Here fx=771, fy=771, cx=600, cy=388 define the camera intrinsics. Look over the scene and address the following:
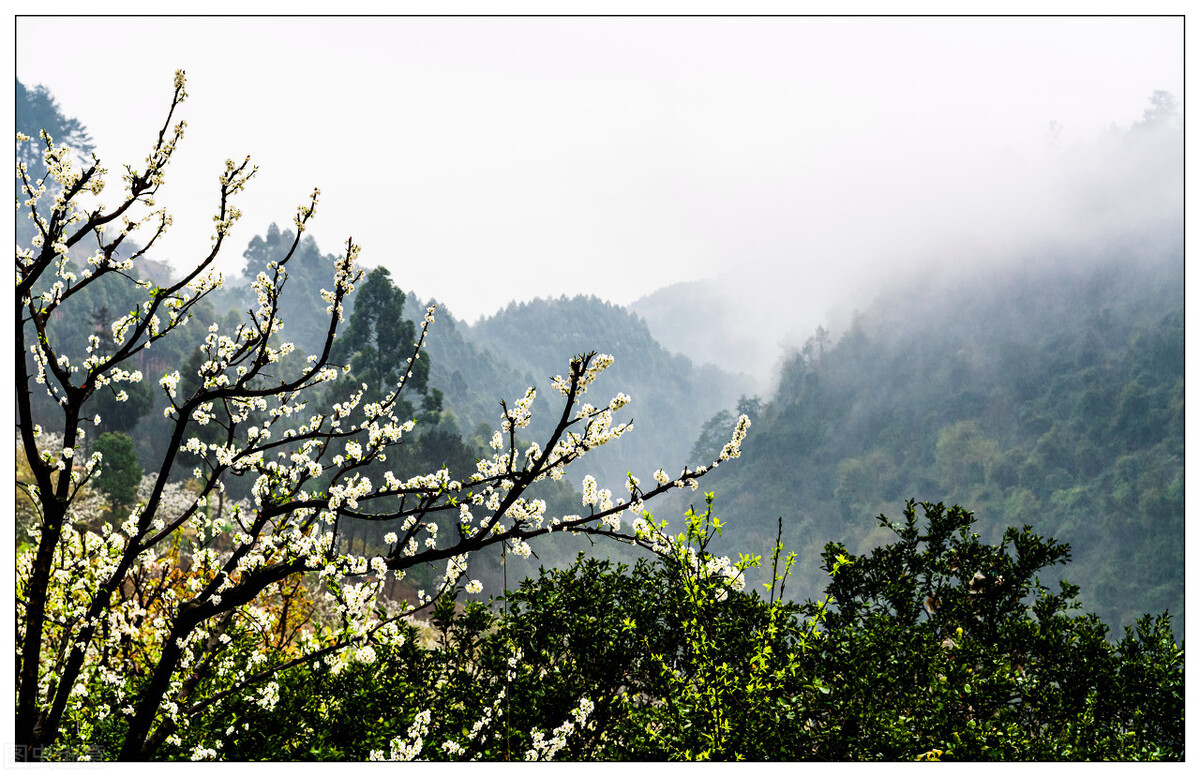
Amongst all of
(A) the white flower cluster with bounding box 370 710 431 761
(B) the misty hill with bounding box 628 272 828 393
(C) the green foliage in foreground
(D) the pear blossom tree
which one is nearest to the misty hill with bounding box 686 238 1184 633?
(C) the green foliage in foreground

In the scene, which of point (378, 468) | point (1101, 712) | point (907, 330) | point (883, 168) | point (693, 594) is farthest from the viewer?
point (883, 168)

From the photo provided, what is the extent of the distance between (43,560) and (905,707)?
3588 mm

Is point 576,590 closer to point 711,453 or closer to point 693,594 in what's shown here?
point 693,594

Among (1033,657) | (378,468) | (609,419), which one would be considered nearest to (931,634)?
(1033,657)

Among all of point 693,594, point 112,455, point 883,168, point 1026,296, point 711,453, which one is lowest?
point 693,594

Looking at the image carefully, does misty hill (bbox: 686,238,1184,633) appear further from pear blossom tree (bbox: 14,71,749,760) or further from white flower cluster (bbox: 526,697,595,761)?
pear blossom tree (bbox: 14,71,749,760)

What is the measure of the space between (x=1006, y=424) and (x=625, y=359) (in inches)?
1574

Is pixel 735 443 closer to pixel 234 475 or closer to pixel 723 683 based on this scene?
pixel 723 683

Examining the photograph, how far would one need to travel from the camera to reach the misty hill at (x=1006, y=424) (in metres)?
37.4

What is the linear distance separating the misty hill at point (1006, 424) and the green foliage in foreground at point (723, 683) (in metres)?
34.4

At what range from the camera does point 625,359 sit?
8025 cm

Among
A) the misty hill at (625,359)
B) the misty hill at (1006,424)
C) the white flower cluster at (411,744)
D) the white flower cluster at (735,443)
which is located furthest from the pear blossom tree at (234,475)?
Answer: the misty hill at (625,359)

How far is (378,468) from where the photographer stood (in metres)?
22.9

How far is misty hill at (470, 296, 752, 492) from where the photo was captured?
254 ft
